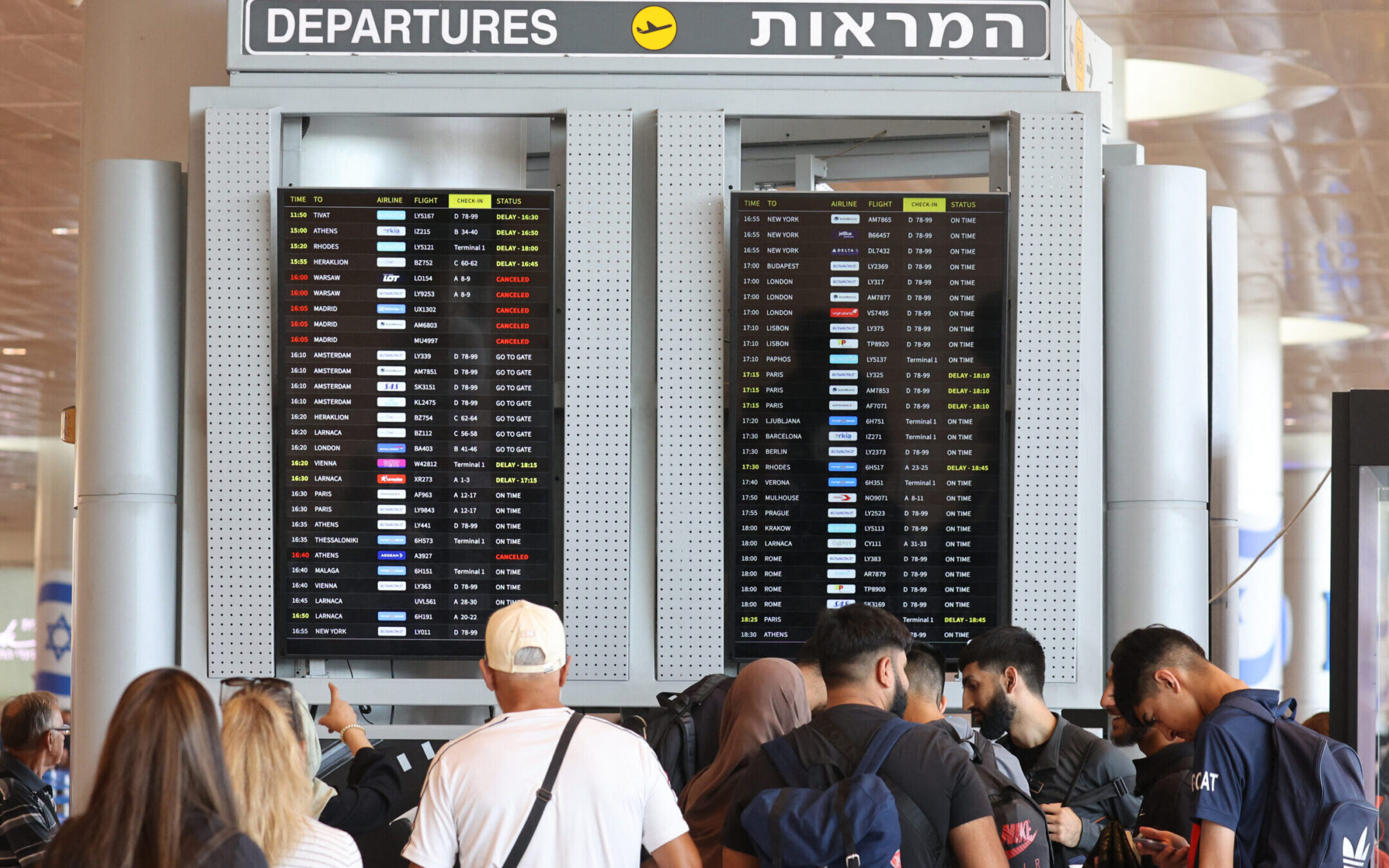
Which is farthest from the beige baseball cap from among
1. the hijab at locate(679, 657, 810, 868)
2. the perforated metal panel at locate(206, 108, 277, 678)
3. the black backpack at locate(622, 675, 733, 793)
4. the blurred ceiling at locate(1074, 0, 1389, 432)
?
the blurred ceiling at locate(1074, 0, 1389, 432)

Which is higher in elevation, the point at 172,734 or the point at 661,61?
the point at 661,61

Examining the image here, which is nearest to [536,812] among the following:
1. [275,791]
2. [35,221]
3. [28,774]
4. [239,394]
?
[275,791]

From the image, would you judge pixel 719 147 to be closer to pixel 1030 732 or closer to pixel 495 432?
pixel 495 432

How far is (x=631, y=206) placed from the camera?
4816 mm

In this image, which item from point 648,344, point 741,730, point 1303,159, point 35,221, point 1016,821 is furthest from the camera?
point 35,221

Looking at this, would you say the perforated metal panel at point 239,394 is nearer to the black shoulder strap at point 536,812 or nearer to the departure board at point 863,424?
the departure board at point 863,424

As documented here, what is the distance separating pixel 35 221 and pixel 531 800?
46.3 ft

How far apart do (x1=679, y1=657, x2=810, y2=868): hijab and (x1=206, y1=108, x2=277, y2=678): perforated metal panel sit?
6.04 feet

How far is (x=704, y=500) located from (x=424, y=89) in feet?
5.84

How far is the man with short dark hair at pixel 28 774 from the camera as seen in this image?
4.64m

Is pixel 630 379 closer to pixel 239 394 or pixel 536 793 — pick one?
pixel 239 394

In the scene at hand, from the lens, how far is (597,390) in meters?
4.74

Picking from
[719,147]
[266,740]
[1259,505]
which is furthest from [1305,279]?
[266,740]

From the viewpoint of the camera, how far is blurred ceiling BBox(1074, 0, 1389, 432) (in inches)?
446
